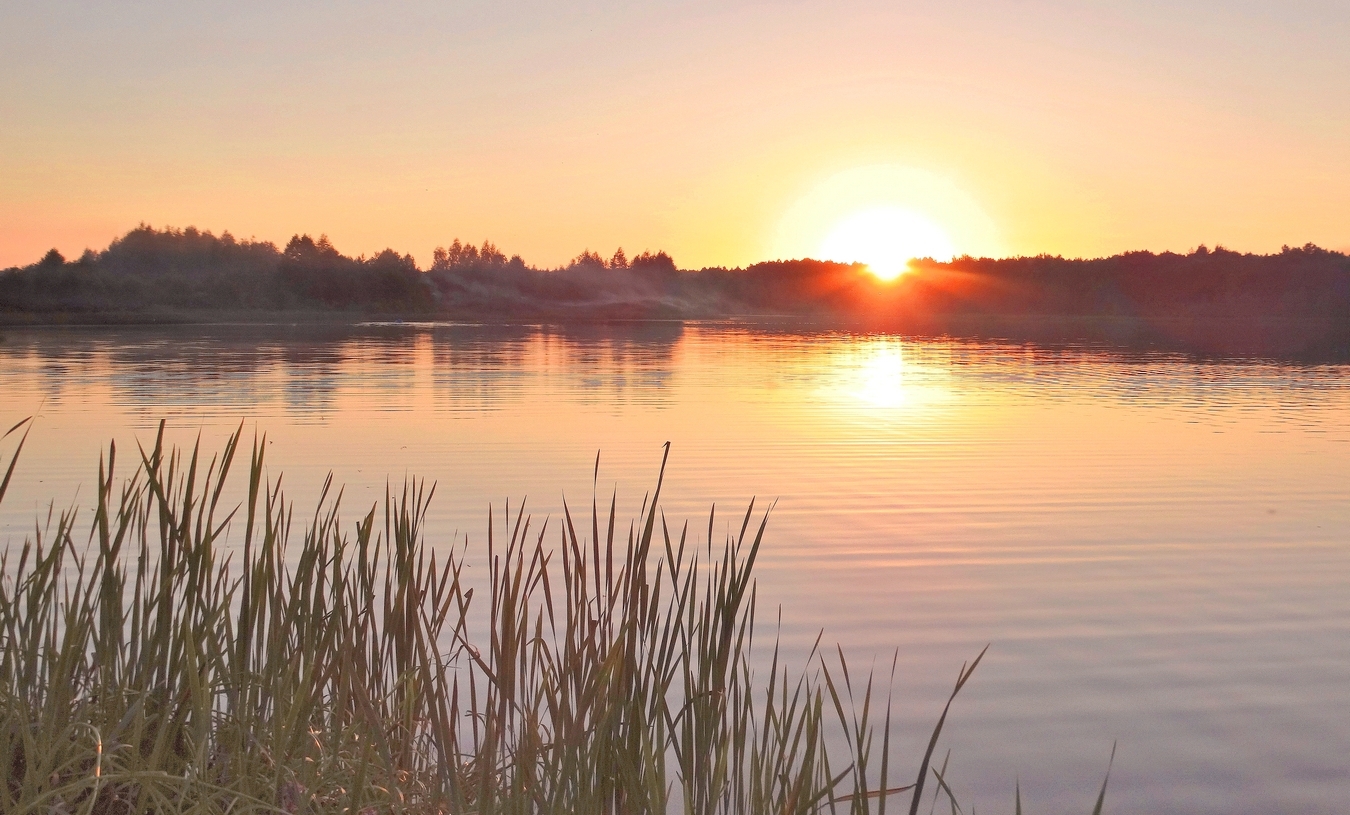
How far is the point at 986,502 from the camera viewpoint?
10.5m

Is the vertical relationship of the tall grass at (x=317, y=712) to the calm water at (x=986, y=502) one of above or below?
above

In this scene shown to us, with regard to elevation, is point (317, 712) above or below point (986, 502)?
above

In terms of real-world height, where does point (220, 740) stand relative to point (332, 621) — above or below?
below

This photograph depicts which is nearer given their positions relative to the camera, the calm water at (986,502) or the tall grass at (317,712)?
the tall grass at (317,712)

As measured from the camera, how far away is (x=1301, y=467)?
12.7m

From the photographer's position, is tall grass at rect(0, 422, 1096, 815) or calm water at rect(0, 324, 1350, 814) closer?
tall grass at rect(0, 422, 1096, 815)

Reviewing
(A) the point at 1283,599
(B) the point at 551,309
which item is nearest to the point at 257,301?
(B) the point at 551,309

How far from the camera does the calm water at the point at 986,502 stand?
16.7ft

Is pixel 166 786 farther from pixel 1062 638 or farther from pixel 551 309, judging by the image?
pixel 551 309

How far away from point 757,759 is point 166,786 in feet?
5.04

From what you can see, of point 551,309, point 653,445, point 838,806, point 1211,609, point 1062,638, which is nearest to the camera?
point 838,806

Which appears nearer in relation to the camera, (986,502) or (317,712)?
(317,712)

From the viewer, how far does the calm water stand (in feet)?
16.7

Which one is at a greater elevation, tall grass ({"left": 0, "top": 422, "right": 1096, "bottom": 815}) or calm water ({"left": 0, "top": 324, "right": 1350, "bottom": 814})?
tall grass ({"left": 0, "top": 422, "right": 1096, "bottom": 815})
